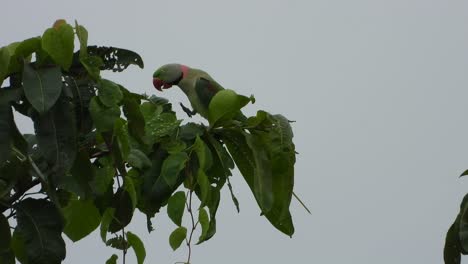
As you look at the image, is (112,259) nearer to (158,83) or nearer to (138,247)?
(138,247)

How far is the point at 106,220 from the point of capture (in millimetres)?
1552

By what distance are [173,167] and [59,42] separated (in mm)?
355

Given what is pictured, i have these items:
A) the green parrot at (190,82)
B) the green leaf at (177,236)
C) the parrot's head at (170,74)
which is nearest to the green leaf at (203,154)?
the green leaf at (177,236)

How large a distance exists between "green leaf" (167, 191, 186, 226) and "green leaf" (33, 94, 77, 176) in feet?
0.83

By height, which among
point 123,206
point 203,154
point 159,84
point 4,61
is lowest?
point 159,84

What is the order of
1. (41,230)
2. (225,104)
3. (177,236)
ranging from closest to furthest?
(41,230) < (177,236) < (225,104)

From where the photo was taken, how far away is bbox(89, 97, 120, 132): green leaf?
1.34 m

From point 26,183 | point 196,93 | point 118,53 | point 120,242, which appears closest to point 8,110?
point 26,183

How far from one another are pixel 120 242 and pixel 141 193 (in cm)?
11

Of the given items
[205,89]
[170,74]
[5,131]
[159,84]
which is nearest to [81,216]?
[5,131]

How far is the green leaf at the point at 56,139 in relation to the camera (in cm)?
130

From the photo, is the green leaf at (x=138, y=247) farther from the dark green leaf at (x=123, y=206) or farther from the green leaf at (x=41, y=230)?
the green leaf at (x=41, y=230)

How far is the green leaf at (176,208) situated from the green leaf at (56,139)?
0.25 m

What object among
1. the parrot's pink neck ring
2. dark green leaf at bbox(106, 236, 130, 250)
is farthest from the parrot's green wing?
dark green leaf at bbox(106, 236, 130, 250)
